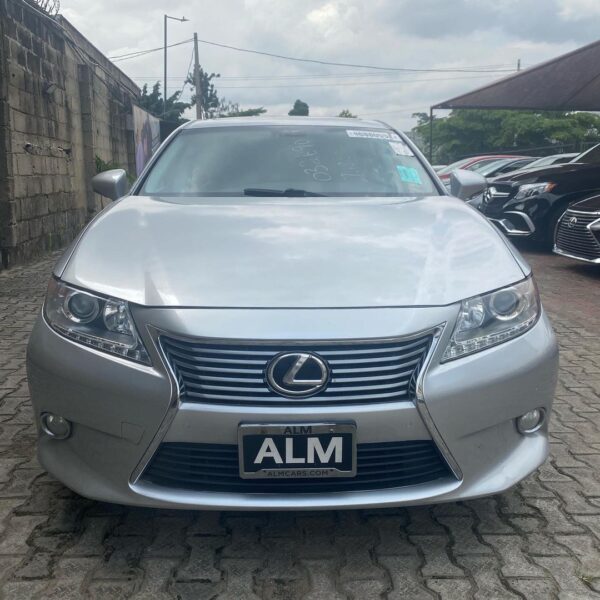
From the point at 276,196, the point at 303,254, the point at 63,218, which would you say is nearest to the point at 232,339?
the point at 303,254

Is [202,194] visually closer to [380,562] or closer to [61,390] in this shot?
[61,390]

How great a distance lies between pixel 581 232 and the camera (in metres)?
8.27

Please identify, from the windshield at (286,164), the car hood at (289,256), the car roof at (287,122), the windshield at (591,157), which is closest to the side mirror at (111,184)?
the windshield at (286,164)

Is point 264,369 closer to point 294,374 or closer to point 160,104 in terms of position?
point 294,374

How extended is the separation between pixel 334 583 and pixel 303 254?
1.04m

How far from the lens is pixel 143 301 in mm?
2369

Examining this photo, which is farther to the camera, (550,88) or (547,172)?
(550,88)

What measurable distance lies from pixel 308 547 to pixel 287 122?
2.42 metres

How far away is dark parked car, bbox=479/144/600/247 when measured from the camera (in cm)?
980

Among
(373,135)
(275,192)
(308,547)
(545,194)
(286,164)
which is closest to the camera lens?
(308,547)

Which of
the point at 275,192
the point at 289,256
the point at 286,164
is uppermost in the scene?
the point at 286,164

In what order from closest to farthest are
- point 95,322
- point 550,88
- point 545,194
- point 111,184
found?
point 95,322, point 111,184, point 545,194, point 550,88

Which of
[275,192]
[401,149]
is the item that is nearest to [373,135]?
[401,149]

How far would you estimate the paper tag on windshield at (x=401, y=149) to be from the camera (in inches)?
159
